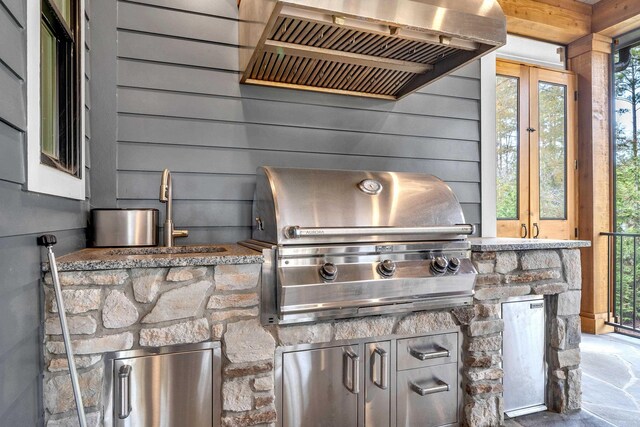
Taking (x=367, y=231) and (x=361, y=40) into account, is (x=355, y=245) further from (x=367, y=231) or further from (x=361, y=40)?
(x=361, y=40)

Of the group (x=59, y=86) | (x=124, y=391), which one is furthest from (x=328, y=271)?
(x=59, y=86)

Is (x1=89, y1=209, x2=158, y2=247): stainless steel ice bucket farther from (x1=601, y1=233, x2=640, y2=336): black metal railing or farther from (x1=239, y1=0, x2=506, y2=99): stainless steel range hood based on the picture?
(x1=601, y1=233, x2=640, y2=336): black metal railing

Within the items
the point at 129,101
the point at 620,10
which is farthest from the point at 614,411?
the point at 620,10

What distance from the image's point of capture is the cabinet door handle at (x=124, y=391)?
1.46 m

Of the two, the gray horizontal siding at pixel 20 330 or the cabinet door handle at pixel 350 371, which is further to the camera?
the cabinet door handle at pixel 350 371

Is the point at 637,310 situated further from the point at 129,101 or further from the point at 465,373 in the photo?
the point at 129,101

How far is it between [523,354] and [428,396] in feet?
2.24

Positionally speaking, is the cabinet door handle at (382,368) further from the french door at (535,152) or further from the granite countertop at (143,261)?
the french door at (535,152)

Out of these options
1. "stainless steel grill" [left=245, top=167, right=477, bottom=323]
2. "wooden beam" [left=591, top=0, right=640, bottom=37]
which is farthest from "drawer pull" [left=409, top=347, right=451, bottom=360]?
"wooden beam" [left=591, top=0, right=640, bottom=37]

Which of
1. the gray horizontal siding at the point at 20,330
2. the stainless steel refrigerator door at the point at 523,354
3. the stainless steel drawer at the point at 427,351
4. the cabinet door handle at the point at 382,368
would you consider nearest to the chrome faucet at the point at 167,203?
the gray horizontal siding at the point at 20,330

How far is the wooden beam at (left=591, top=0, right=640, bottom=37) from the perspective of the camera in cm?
364

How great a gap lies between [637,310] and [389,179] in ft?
12.1

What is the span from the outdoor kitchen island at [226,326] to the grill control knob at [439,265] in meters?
0.25

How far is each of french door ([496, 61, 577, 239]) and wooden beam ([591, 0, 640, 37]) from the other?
1.66 feet
